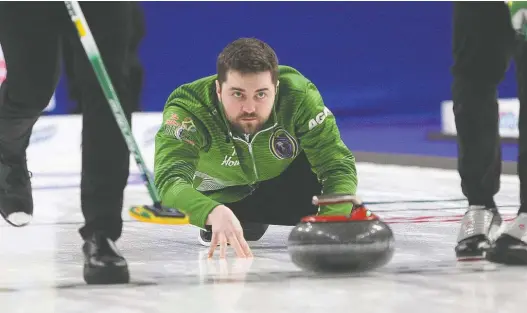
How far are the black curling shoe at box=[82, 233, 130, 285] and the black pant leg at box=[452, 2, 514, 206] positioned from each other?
990mm

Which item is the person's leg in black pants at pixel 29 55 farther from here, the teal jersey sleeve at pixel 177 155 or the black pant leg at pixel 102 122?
the teal jersey sleeve at pixel 177 155

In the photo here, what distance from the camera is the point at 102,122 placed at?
2.27 metres

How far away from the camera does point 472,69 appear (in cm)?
262

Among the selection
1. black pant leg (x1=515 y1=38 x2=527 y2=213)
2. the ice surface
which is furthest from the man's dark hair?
black pant leg (x1=515 y1=38 x2=527 y2=213)

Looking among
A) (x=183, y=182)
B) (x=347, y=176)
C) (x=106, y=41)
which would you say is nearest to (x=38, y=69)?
(x=106, y=41)

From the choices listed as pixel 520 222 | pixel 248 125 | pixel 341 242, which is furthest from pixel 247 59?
pixel 520 222

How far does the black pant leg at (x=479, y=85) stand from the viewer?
2584mm

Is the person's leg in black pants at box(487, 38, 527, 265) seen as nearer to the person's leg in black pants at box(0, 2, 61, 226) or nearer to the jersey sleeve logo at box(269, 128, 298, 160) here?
the jersey sleeve logo at box(269, 128, 298, 160)

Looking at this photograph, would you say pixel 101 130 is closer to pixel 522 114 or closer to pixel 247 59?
pixel 247 59

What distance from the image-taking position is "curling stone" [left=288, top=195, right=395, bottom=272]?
222 cm

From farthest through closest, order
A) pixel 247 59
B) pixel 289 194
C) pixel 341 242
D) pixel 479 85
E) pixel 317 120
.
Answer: pixel 289 194 → pixel 317 120 → pixel 479 85 → pixel 247 59 → pixel 341 242

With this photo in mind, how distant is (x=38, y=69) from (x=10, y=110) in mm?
558

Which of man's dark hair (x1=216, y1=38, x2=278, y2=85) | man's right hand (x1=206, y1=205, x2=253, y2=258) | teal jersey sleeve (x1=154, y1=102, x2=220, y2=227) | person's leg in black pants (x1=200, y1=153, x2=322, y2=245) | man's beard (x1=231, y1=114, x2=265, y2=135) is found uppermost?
man's dark hair (x1=216, y1=38, x2=278, y2=85)

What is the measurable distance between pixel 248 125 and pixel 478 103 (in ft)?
1.99
